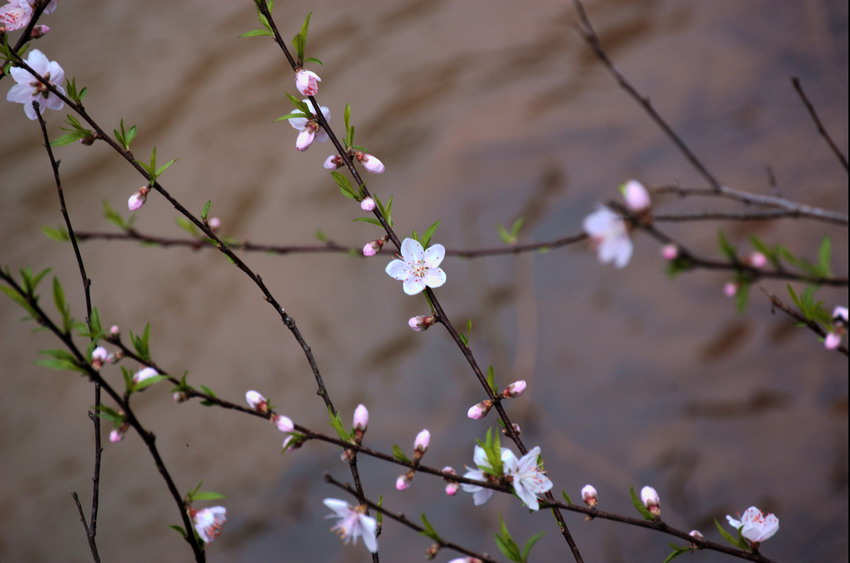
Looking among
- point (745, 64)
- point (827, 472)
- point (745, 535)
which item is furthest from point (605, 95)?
point (745, 535)

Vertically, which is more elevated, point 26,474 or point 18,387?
point 18,387

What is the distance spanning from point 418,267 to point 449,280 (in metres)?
0.83

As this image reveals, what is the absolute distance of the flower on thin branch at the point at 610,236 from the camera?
1.59ft

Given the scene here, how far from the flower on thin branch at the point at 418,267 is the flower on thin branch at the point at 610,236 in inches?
9.9

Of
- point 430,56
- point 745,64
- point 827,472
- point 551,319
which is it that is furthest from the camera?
point 430,56

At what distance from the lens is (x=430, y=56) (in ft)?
5.98

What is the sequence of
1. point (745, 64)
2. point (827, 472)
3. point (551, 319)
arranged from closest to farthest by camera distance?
point (827, 472)
point (551, 319)
point (745, 64)

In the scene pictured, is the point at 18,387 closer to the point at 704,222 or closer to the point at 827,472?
the point at 704,222

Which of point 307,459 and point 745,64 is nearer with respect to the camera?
point 307,459

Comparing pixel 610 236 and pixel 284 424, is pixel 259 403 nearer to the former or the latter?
pixel 284 424

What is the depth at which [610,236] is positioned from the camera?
19.7 inches

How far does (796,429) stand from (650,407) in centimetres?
27

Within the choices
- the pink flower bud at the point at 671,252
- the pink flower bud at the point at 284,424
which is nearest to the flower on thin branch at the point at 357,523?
the pink flower bud at the point at 284,424

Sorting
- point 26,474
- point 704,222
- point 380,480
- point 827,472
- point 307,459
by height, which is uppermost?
point 26,474
